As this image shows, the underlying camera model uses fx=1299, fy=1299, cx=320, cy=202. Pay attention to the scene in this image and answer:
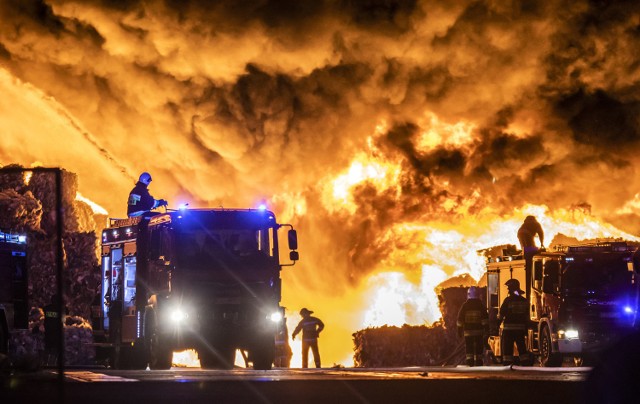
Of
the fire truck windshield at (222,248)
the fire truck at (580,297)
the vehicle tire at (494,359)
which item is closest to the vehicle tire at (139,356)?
the fire truck windshield at (222,248)

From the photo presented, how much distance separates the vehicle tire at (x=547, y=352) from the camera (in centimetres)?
2559

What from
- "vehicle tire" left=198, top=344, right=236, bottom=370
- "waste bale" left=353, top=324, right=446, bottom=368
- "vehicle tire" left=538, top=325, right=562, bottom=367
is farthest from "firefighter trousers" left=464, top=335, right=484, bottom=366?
"waste bale" left=353, top=324, right=446, bottom=368

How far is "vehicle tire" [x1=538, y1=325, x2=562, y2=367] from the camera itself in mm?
25594

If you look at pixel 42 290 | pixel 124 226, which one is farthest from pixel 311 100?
pixel 124 226

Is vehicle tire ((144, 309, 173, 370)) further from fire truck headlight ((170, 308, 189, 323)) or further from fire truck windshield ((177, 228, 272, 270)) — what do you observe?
fire truck windshield ((177, 228, 272, 270))

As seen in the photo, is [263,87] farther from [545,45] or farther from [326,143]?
[545,45]

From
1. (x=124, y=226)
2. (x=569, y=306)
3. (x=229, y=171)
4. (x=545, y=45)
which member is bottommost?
(x=569, y=306)

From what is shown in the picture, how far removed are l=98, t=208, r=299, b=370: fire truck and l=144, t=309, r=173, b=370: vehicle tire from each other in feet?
0.06

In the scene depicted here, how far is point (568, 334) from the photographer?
2530 cm

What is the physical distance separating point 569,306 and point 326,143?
58.2ft

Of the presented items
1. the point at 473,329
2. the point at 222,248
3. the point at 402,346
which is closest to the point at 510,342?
the point at 473,329

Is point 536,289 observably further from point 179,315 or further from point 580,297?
point 179,315

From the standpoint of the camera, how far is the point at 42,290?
36875mm

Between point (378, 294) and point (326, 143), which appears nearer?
point (378, 294)
